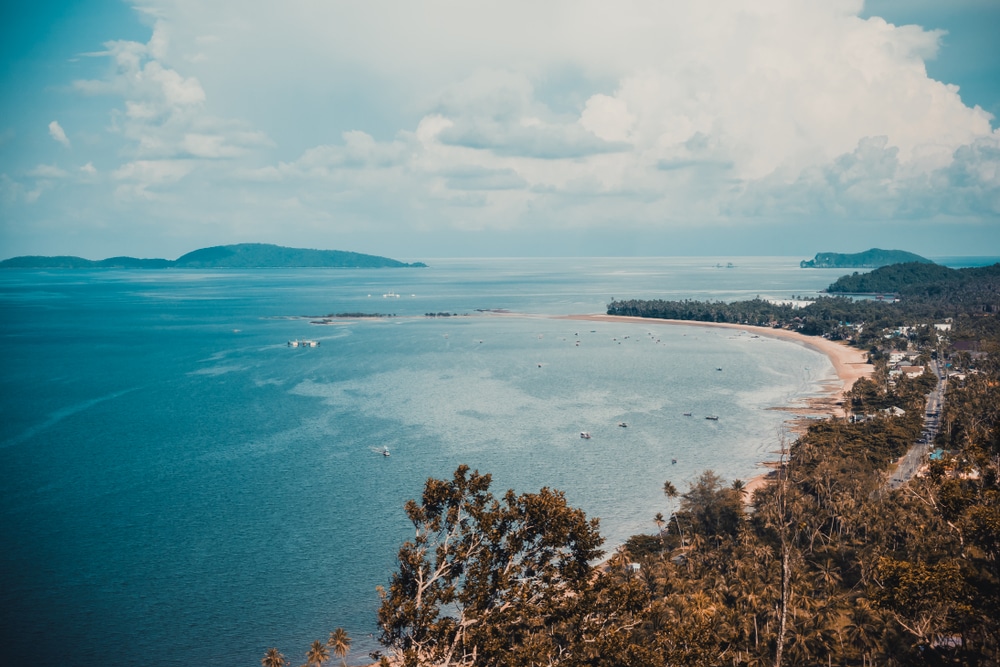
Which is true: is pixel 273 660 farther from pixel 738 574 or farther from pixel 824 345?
pixel 824 345

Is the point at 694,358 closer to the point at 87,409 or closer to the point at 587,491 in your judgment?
the point at 587,491

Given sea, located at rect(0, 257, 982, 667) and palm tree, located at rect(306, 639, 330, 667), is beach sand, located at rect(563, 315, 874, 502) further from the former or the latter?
palm tree, located at rect(306, 639, 330, 667)

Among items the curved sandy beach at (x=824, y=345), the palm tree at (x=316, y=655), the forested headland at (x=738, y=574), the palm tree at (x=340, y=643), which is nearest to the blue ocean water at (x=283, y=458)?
the palm tree at (x=340, y=643)

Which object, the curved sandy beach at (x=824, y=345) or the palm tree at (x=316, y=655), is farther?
the curved sandy beach at (x=824, y=345)

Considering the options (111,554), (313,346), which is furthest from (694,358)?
(111,554)

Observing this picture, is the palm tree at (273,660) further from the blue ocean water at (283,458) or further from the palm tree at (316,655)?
the blue ocean water at (283,458)
